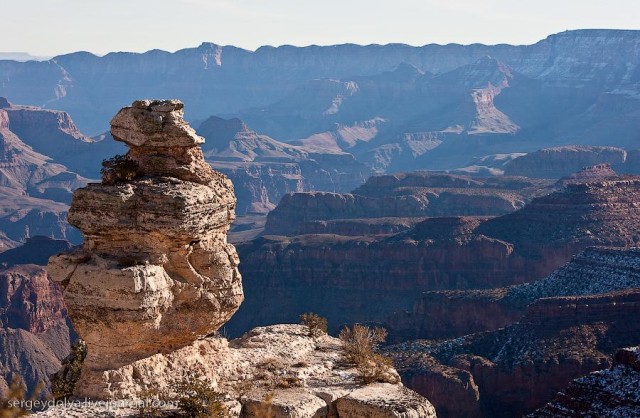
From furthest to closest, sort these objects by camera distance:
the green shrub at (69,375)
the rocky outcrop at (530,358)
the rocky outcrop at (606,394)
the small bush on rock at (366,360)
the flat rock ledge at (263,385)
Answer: the rocky outcrop at (530,358) → the rocky outcrop at (606,394) → the small bush on rock at (366,360) → the green shrub at (69,375) → the flat rock ledge at (263,385)

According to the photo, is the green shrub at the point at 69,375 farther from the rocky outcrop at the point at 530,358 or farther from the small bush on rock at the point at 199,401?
the rocky outcrop at the point at 530,358

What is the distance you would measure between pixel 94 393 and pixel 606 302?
3712 centimetres

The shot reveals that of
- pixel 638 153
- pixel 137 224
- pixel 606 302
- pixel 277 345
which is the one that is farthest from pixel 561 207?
pixel 638 153

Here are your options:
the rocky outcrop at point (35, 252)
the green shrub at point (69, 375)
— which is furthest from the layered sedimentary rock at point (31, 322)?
the green shrub at point (69, 375)

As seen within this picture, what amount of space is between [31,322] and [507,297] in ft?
121

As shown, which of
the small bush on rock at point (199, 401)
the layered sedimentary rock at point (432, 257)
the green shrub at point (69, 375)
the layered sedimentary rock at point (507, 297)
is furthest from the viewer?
the layered sedimentary rock at point (432, 257)

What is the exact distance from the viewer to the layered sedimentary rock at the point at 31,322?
258ft

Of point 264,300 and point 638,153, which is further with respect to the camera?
point 638,153

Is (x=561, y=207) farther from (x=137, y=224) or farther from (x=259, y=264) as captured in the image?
(x=137, y=224)

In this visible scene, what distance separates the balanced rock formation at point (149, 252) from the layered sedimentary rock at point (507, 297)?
42140 millimetres

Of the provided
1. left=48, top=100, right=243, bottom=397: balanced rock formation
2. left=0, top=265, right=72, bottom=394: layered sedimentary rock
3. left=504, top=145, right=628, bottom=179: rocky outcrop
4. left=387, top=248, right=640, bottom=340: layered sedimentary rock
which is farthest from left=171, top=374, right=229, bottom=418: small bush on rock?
left=504, top=145, right=628, bottom=179: rocky outcrop

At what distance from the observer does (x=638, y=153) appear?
172 m

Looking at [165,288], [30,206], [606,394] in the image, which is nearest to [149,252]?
[165,288]

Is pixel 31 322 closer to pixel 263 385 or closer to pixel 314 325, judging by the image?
pixel 314 325
